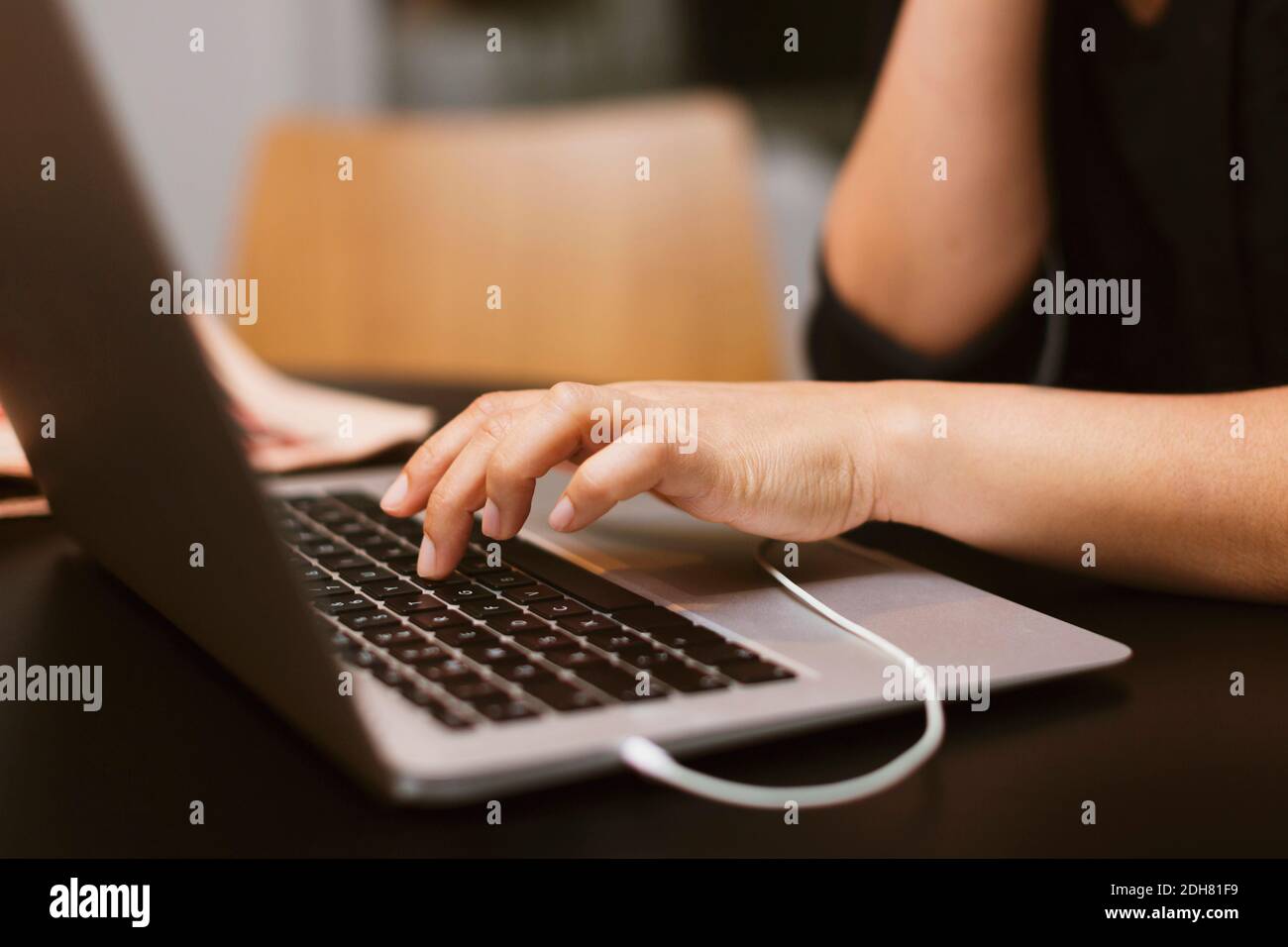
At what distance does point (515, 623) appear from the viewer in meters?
0.46

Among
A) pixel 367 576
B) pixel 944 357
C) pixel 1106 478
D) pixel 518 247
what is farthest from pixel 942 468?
pixel 518 247

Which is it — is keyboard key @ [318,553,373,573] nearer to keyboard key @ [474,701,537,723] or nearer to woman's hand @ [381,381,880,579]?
woman's hand @ [381,381,880,579]

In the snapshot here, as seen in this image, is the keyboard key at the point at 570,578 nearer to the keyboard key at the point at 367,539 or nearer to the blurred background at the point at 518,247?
the keyboard key at the point at 367,539

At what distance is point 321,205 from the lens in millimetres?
1898

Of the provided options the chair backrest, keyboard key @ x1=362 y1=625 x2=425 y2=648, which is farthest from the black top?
the chair backrest

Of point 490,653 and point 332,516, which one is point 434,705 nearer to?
point 490,653

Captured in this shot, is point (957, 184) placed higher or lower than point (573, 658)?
higher

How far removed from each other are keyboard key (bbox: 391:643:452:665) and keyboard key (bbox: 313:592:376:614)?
6 cm

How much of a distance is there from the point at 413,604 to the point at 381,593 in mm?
26

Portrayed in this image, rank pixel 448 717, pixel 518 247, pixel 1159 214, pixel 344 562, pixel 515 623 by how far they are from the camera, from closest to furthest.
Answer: pixel 448 717 < pixel 515 623 < pixel 344 562 < pixel 1159 214 < pixel 518 247

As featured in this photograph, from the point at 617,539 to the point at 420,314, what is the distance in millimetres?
1386

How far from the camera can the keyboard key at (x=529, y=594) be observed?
19.5 inches

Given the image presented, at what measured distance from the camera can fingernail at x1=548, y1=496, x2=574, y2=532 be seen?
507 millimetres

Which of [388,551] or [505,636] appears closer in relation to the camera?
[505,636]
